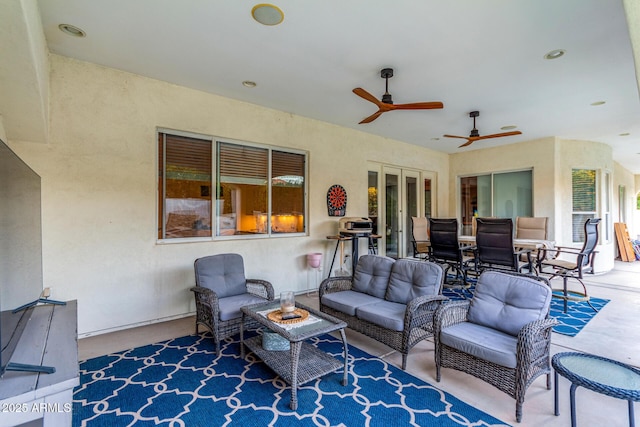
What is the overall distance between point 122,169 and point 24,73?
1.64 m

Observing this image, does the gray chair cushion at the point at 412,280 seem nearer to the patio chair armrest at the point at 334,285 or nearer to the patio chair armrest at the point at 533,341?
the patio chair armrest at the point at 334,285

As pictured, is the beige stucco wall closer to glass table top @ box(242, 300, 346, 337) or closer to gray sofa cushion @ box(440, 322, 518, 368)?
glass table top @ box(242, 300, 346, 337)

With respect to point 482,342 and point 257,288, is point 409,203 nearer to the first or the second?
point 257,288

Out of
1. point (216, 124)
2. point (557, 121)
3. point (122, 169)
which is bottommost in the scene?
point (122, 169)

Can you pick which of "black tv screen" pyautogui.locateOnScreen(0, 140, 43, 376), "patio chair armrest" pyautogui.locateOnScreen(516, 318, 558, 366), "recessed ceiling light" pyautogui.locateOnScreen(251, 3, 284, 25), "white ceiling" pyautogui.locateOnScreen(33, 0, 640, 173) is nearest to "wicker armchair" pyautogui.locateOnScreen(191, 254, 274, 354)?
"black tv screen" pyautogui.locateOnScreen(0, 140, 43, 376)

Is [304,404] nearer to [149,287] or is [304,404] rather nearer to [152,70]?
[149,287]

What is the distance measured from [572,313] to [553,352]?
1.57m

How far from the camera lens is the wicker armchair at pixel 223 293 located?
3.00 metres

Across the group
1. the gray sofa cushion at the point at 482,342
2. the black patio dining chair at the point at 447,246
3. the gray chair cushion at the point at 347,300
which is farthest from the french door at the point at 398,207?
the gray sofa cushion at the point at 482,342

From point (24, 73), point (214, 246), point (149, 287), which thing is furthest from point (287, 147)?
point (24, 73)

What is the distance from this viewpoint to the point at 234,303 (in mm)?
3213

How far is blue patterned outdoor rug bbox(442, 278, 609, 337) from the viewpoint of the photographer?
141 inches

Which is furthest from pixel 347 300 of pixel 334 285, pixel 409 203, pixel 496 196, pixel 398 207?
pixel 496 196

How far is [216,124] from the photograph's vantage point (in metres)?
4.23
